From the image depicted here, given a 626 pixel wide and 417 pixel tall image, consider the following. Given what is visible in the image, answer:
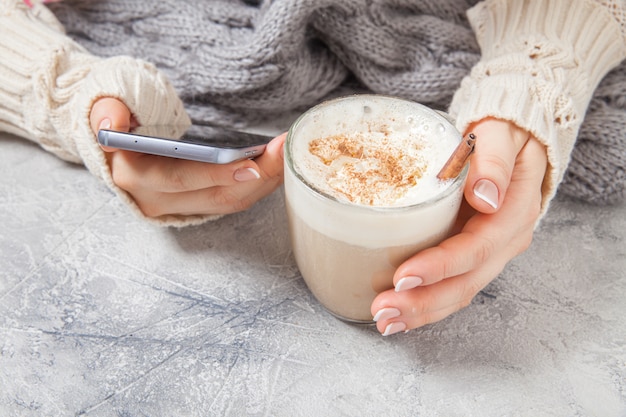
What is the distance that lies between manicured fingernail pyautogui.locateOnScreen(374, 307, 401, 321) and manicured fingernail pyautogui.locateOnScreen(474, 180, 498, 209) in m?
0.12

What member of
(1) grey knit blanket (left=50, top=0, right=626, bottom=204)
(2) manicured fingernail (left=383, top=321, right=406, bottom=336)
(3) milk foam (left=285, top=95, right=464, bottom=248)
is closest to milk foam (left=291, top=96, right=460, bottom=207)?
(3) milk foam (left=285, top=95, right=464, bottom=248)

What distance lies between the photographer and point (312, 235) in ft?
1.76

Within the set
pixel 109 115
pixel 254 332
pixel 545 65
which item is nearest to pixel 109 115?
pixel 109 115

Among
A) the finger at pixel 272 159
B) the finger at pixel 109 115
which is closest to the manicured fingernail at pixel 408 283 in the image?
the finger at pixel 272 159

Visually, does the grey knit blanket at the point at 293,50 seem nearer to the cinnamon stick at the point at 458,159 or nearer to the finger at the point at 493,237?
the finger at the point at 493,237

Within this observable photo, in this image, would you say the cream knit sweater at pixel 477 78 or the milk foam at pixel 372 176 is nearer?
the milk foam at pixel 372 176

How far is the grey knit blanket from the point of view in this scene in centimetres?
76

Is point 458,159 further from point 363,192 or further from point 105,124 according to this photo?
point 105,124

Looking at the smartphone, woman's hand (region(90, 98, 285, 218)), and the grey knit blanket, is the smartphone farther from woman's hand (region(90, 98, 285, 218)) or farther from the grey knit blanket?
the grey knit blanket

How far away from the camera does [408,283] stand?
509 mm

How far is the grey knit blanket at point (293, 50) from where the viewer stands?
762 mm

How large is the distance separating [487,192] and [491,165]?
3cm

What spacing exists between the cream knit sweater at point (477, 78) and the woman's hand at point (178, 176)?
2cm

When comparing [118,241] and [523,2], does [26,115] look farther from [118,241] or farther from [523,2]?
[523,2]
